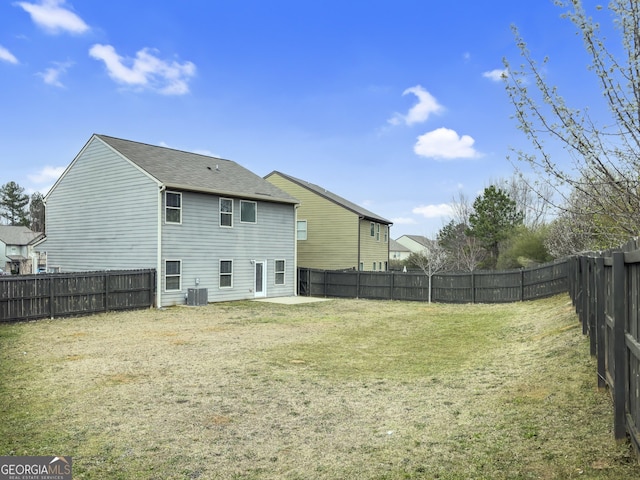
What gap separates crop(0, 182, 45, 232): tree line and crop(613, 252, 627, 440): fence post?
264ft

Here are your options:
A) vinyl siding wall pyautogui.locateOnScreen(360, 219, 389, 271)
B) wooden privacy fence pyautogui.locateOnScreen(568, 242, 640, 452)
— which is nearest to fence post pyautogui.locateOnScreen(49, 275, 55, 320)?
wooden privacy fence pyautogui.locateOnScreen(568, 242, 640, 452)

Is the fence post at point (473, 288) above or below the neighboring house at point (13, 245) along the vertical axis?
below

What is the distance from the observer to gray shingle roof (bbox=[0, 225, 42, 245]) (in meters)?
60.3

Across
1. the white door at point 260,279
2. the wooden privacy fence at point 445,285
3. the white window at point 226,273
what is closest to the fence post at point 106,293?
the white window at point 226,273

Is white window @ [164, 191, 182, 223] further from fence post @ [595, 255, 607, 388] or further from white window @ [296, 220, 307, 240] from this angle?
fence post @ [595, 255, 607, 388]

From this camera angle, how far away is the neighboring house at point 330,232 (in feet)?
97.1

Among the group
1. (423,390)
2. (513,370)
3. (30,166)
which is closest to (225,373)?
(423,390)

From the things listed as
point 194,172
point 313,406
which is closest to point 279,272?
point 194,172

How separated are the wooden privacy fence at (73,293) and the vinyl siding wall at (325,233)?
13.9 meters

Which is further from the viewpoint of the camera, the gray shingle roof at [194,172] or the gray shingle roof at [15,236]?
the gray shingle roof at [15,236]

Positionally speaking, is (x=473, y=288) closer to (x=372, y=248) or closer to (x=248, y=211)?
(x=372, y=248)

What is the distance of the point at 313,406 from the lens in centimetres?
593

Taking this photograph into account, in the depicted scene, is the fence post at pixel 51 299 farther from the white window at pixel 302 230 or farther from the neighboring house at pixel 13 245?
the neighboring house at pixel 13 245

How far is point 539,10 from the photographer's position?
741cm
